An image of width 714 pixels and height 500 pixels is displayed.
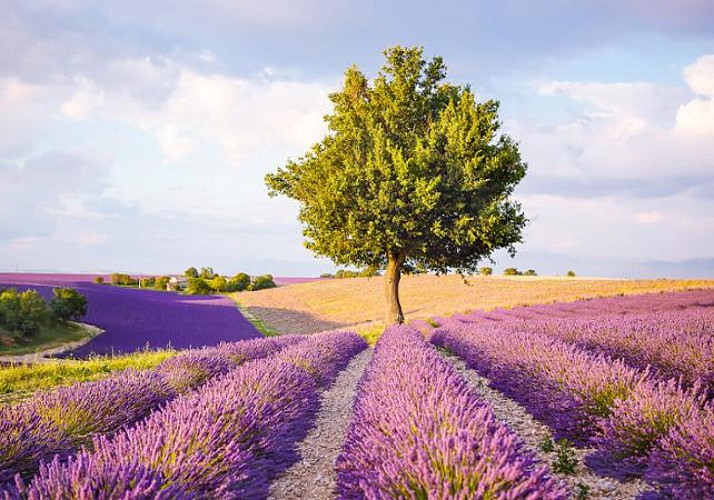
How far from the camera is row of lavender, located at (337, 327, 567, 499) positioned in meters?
2.53

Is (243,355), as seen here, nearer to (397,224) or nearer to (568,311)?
(397,224)

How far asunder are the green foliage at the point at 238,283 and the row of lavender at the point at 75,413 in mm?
46397

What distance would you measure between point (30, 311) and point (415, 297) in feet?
73.1

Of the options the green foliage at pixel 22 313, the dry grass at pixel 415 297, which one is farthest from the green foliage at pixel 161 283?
the green foliage at pixel 22 313

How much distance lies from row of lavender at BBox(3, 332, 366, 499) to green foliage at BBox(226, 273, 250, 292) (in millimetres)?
48643

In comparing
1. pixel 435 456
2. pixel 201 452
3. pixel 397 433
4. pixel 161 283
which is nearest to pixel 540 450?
pixel 397 433

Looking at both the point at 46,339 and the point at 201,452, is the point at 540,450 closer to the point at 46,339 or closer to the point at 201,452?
the point at 201,452

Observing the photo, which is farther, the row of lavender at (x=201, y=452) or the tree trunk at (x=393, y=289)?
the tree trunk at (x=393, y=289)

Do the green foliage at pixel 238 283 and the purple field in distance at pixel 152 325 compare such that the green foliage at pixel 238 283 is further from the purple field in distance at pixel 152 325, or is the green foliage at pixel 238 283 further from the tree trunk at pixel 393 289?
the tree trunk at pixel 393 289

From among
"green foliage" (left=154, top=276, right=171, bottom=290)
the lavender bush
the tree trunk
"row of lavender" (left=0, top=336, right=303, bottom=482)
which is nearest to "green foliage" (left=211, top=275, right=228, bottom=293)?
"green foliage" (left=154, top=276, right=171, bottom=290)

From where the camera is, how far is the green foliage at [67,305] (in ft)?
66.7

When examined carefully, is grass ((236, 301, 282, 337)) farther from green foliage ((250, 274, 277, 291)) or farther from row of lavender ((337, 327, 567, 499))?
green foliage ((250, 274, 277, 291))

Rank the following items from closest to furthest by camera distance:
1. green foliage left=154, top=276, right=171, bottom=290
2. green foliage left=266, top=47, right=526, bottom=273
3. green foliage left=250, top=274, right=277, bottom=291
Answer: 1. green foliage left=266, top=47, right=526, bottom=273
2. green foliage left=154, top=276, right=171, bottom=290
3. green foliage left=250, top=274, right=277, bottom=291

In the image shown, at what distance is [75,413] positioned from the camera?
516 centimetres
